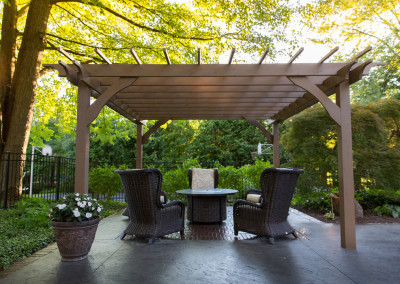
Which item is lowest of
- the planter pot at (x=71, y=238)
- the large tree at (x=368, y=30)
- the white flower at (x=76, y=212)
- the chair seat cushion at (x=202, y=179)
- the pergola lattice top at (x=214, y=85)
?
the planter pot at (x=71, y=238)

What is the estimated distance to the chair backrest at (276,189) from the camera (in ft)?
12.7

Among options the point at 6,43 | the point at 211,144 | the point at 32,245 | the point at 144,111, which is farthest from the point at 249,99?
the point at 211,144

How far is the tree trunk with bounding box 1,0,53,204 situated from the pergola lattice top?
2540 mm

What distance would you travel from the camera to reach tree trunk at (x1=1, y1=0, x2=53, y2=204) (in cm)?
682

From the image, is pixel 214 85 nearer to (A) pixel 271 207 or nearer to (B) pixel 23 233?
(A) pixel 271 207

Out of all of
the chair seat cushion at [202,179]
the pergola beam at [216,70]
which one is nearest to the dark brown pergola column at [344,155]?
the pergola beam at [216,70]

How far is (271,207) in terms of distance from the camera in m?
3.93

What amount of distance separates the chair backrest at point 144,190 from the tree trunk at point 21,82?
14.1 ft

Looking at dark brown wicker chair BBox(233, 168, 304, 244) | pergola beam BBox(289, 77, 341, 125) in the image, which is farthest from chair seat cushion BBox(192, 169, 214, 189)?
pergola beam BBox(289, 77, 341, 125)

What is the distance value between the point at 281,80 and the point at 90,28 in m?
7.27

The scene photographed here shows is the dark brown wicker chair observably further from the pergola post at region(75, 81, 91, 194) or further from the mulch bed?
the pergola post at region(75, 81, 91, 194)

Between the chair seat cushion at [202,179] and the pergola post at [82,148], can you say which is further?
the chair seat cushion at [202,179]

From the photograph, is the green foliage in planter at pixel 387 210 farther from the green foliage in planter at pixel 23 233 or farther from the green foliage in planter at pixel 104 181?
the green foliage in planter at pixel 104 181

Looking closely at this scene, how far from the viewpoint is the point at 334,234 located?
4469 millimetres
